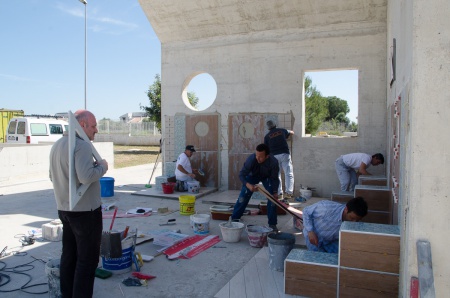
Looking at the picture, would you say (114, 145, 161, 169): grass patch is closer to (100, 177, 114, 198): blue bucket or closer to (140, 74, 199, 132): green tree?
(140, 74, 199, 132): green tree

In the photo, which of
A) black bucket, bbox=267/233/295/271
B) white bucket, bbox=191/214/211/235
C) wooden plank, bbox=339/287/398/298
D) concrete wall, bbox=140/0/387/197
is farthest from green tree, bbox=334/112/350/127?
wooden plank, bbox=339/287/398/298

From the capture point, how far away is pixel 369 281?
3.32 metres

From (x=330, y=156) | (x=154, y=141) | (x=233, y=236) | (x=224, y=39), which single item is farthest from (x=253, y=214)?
(x=154, y=141)

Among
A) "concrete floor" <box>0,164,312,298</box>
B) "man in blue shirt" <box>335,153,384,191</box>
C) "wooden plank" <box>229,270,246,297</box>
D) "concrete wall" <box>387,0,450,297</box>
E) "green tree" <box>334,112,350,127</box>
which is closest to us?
"concrete wall" <box>387,0,450,297</box>

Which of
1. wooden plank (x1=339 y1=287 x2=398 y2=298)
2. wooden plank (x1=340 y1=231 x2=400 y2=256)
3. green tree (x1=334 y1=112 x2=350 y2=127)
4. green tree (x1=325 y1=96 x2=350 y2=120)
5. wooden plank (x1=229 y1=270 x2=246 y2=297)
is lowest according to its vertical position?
wooden plank (x1=229 y1=270 x2=246 y2=297)

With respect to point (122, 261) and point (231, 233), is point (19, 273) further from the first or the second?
point (231, 233)

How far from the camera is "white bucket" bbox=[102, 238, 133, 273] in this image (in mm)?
4215

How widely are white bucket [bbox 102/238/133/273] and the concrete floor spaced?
77 millimetres

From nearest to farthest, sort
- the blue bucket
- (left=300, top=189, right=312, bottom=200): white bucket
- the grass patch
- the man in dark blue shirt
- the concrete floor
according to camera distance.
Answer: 1. the concrete floor
2. the man in dark blue shirt
3. (left=300, top=189, right=312, bottom=200): white bucket
4. the blue bucket
5. the grass patch

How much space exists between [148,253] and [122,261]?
0.81 metres

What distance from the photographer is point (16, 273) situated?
4.27m

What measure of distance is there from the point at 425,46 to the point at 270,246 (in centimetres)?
274

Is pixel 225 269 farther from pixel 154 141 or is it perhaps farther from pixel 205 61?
pixel 154 141

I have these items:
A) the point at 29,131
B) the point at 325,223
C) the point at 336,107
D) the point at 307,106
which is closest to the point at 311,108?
the point at 307,106
